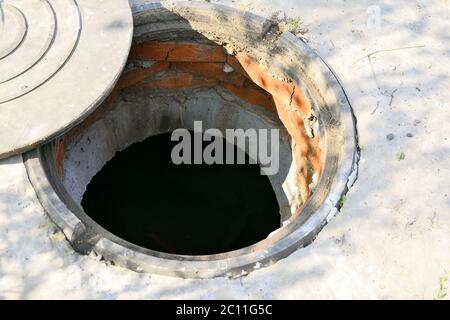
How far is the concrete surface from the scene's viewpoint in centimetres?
327

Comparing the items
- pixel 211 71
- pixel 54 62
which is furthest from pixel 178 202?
pixel 54 62

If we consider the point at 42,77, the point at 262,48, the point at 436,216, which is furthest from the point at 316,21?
the point at 42,77

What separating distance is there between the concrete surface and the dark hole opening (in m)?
2.04

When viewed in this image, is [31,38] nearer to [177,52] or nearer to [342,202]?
[177,52]

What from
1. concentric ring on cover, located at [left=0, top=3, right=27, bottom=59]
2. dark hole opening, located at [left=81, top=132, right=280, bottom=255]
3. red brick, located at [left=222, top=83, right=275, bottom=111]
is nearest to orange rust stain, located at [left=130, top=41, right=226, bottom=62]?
red brick, located at [left=222, top=83, right=275, bottom=111]

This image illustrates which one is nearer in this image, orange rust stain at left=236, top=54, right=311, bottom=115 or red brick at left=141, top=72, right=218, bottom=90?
orange rust stain at left=236, top=54, right=311, bottom=115

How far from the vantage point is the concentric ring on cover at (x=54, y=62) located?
367 centimetres

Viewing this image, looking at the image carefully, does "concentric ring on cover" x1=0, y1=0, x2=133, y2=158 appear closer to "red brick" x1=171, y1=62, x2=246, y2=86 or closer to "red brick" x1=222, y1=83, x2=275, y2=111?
"red brick" x1=171, y1=62, x2=246, y2=86

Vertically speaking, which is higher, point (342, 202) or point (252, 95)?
point (252, 95)

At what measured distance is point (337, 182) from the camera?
3.62 metres

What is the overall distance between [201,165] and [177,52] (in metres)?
1.70

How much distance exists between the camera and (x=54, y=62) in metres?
Result: 3.97

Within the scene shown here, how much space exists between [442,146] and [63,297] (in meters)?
2.87

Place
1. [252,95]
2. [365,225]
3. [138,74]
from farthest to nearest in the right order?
1. [252,95]
2. [138,74]
3. [365,225]
